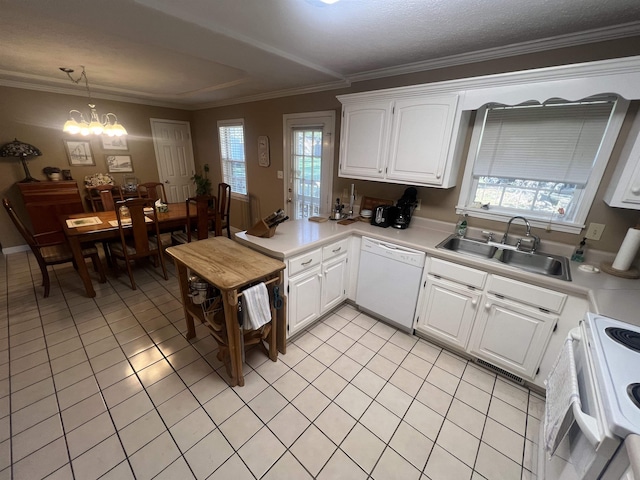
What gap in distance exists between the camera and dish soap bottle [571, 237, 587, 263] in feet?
6.08

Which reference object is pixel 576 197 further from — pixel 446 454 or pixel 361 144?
pixel 446 454

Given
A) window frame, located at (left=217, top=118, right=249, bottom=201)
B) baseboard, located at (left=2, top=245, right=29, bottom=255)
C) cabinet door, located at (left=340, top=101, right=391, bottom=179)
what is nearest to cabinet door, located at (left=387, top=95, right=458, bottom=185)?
cabinet door, located at (left=340, top=101, right=391, bottom=179)

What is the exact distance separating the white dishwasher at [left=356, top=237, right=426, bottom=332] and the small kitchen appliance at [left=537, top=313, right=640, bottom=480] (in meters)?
1.05

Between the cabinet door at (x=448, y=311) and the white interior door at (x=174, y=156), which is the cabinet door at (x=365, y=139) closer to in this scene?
the cabinet door at (x=448, y=311)

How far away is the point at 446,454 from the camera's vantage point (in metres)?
1.44

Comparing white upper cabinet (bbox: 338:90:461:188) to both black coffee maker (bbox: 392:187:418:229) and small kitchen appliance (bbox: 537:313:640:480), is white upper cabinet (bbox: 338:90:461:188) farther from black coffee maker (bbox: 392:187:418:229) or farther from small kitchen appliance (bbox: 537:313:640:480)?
small kitchen appliance (bbox: 537:313:640:480)

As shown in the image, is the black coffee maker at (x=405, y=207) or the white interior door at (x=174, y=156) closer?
the black coffee maker at (x=405, y=207)

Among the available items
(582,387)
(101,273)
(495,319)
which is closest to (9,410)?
(101,273)

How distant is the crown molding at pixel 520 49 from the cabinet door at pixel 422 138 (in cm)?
44

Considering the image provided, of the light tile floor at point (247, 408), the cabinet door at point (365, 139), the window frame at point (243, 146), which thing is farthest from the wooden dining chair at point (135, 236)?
the cabinet door at point (365, 139)

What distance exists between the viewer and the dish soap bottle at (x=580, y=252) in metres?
1.85

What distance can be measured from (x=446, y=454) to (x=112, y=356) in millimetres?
2449

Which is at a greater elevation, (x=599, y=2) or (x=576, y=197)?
(x=599, y=2)

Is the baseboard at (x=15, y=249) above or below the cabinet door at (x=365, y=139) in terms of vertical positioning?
below
